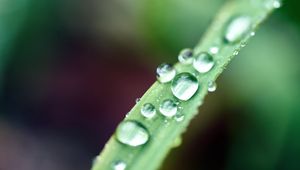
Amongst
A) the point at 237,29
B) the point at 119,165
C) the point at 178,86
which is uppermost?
the point at 237,29

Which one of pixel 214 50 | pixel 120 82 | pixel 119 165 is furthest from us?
pixel 120 82

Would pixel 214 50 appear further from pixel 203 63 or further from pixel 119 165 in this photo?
pixel 119 165

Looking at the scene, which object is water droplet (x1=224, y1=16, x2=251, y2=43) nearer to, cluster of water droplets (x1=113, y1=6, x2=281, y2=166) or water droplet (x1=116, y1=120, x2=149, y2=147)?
cluster of water droplets (x1=113, y1=6, x2=281, y2=166)

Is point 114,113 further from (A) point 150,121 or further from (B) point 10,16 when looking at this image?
(A) point 150,121

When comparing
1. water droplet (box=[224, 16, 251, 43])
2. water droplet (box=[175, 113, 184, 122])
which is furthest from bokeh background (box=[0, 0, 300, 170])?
water droplet (box=[175, 113, 184, 122])

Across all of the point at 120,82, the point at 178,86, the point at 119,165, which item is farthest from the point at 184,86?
the point at 120,82
